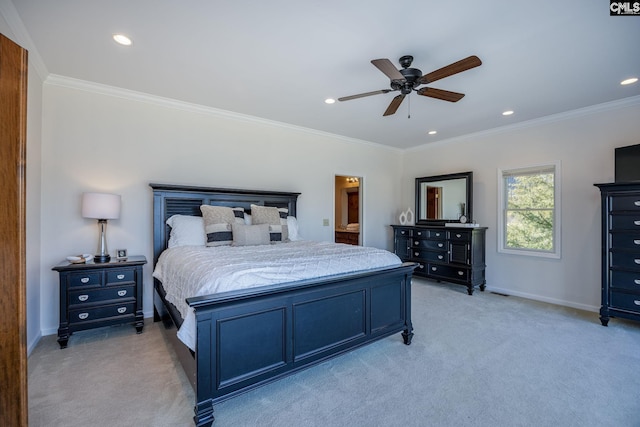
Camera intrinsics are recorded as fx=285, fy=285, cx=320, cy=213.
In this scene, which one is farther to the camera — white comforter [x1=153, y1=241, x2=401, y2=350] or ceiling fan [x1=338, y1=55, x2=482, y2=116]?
ceiling fan [x1=338, y1=55, x2=482, y2=116]

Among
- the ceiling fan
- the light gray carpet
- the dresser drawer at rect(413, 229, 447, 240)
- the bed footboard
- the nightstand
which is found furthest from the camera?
the dresser drawer at rect(413, 229, 447, 240)

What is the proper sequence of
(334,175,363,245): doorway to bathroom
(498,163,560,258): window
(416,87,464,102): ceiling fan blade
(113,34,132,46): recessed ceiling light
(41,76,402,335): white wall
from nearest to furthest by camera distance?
(113,34,132,46): recessed ceiling light
(416,87,464,102): ceiling fan blade
(41,76,402,335): white wall
(498,163,560,258): window
(334,175,363,245): doorway to bathroom

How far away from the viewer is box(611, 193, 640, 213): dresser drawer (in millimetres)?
3049

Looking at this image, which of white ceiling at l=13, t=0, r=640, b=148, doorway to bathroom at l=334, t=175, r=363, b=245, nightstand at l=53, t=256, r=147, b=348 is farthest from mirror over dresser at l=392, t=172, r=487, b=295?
nightstand at l=53, t=256, r=147, b=348

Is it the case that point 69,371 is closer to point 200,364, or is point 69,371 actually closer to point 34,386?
point 34,386

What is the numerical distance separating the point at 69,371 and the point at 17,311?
5.82 ft

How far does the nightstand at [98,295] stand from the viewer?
2.67 metres

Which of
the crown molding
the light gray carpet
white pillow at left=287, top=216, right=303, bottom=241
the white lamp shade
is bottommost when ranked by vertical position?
the light gray carpet

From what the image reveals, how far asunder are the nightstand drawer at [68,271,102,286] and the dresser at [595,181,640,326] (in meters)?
5.44

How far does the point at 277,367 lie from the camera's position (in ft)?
6.32

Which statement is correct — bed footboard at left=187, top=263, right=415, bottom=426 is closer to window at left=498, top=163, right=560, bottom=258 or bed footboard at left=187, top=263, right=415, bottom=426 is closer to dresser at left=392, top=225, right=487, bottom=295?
dresser at left=392, top=225, right=487, bottom=295

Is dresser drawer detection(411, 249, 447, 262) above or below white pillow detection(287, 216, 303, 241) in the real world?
below

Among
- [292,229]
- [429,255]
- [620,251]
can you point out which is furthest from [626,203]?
[292,229]

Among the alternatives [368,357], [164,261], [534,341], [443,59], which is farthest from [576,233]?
[164,261]
